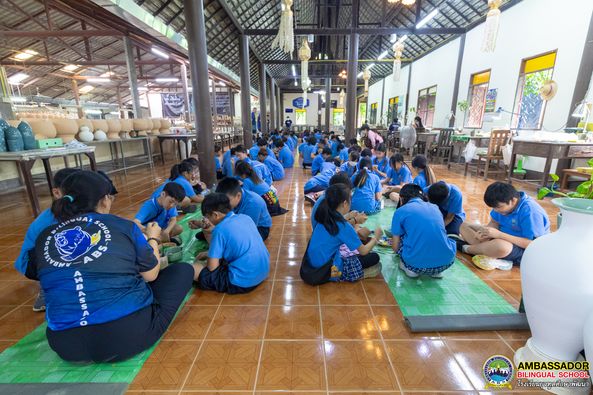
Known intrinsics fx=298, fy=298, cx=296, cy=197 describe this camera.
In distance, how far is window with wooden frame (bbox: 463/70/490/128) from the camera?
905cm

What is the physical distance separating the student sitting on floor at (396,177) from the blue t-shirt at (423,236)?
2.17m

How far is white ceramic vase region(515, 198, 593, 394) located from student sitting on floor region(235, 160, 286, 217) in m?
2.82

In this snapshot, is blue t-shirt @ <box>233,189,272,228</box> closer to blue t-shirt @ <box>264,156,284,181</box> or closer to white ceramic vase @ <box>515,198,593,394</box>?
white ceramic vase @ <box>515,198,593,394</box>

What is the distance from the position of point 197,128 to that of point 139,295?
172 inches

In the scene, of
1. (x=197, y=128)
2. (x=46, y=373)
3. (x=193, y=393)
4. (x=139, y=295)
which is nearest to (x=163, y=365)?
(x=193, y=393)

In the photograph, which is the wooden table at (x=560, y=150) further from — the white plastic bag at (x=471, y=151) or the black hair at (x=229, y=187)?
the black hair at (x=229, y=187)

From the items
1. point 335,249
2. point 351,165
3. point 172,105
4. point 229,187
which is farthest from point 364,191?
point 172,105

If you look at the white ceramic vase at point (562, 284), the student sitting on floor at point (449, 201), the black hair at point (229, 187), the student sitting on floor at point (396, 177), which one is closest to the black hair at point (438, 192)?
the student sitting on floor at point (449, 201)

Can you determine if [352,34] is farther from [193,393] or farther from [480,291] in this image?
[193,393]

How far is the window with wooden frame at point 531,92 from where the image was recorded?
6641 millimetres

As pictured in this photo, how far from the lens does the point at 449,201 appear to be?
10.2ft

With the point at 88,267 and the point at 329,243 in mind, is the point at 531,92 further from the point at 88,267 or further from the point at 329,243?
the point at 88,267

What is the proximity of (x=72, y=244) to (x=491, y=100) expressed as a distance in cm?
1020

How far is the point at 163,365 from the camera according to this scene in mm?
1673
